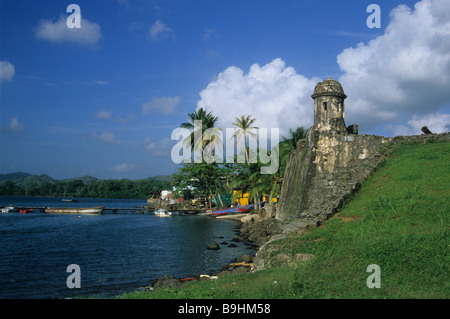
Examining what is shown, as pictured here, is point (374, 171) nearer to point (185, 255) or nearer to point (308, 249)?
point (308, 249)

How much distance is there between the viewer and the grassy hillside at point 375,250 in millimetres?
7779

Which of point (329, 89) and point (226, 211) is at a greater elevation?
point (329, 89)

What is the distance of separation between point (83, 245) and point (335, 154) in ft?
67.2

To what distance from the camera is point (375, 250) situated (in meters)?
9.39

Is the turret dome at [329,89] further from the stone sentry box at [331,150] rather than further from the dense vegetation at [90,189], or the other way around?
→ the dense vegetation at [90,189]

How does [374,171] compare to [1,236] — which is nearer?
[374,171]

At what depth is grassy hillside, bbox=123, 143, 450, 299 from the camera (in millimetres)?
7779

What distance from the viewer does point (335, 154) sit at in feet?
67.1

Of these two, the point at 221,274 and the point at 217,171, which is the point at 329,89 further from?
the point at 217,171

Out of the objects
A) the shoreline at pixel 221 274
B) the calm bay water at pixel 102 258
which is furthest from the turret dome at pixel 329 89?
the calm bay water at pixel 102 258

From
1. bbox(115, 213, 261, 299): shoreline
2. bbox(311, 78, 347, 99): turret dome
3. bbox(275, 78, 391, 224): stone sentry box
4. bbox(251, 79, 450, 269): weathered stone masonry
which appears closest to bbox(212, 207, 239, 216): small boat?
bbox(115, 213, 261, 299): shoreline

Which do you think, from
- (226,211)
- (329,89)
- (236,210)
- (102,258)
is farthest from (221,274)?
(226,211)

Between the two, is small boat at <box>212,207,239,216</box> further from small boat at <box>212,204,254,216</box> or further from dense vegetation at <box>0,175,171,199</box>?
dense vegetation at <box>0,175,171,199</box>

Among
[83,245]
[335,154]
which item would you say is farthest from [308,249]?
[83,245]
